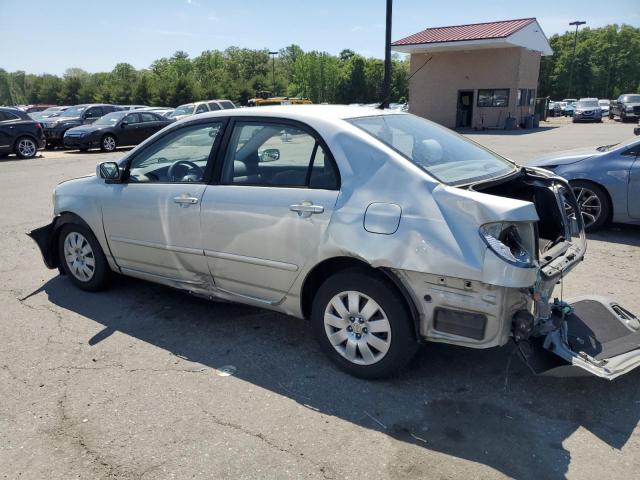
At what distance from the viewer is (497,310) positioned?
2.85 m

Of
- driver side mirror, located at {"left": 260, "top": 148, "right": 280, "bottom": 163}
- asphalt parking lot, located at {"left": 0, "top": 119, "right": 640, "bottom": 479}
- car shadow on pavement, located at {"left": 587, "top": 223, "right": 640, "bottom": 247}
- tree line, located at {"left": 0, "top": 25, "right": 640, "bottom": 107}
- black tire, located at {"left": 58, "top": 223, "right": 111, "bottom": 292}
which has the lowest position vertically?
car shadow on pavement, located at {"left": 587, "top": 223, "right": 640, "bottom": 247}

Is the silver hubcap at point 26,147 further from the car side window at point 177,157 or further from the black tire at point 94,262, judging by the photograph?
the car side window at point 177,157

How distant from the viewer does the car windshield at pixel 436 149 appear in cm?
332

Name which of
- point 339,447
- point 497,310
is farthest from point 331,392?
point 497,310

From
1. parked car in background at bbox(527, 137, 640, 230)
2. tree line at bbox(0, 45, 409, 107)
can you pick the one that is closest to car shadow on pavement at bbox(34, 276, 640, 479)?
parked car in background at bbox(527, 137, 640, 230)

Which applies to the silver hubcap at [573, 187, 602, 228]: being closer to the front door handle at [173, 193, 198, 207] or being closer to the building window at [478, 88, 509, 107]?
the front door handle at [173, 193, 198, 207]

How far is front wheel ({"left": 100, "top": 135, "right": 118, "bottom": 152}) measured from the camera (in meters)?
19.3

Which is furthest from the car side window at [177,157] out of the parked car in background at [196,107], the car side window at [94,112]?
the car side window at [94,112]

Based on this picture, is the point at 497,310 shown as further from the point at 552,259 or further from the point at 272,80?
the point at 272,80

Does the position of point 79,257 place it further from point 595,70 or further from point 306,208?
point 595,70

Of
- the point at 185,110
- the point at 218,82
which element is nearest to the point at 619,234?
the point at 185,110

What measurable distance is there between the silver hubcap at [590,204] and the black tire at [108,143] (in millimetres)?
17149

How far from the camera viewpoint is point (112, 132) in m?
19.3

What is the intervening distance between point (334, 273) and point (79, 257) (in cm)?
286
